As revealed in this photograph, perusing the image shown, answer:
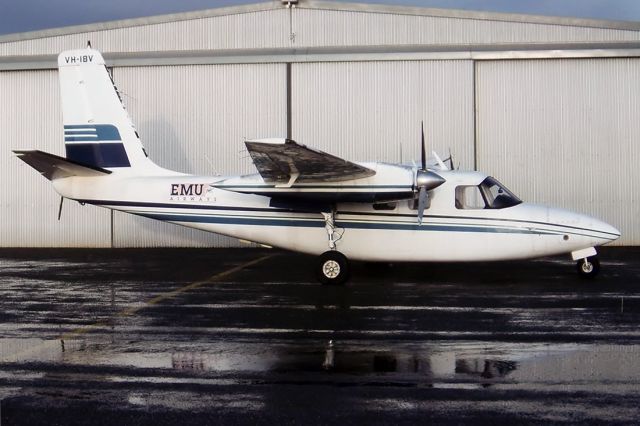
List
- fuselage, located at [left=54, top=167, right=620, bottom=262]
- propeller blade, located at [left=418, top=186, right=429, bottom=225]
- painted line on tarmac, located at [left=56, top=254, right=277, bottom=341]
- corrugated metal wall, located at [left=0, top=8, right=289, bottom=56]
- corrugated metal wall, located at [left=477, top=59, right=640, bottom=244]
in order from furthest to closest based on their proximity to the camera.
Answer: corrugated metal wall, located at [left=0, top=8, right=289, bottom=56]
corrugated metal wall, located at [left=477, top=59, right=640, bottom=244]
fuselage, located at [left=54, top=167, right=620, bottom=262]
propeller blade, located at [left=418, top=186, right=429, bottom=225]
painted line on tarmac, located at [left=56, top=254, right=277, bottom=341]

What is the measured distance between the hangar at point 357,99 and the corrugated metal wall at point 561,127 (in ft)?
0.15

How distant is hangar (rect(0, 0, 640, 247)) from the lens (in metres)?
22.7

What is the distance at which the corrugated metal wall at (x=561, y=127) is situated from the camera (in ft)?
74.0

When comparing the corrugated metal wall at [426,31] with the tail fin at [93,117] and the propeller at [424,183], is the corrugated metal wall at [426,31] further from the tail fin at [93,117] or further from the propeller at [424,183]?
the propeller at [424,183]

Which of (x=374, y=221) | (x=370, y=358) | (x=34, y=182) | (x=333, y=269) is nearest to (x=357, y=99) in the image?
(x=374, y=221)

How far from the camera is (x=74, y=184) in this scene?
15570 millimetres

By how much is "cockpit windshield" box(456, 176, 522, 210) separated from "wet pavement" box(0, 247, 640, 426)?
1.58 meters

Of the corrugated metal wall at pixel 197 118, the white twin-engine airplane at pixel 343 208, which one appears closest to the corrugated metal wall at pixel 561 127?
the corrugated metal wall at pixel 197 118

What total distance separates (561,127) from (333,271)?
12382mm

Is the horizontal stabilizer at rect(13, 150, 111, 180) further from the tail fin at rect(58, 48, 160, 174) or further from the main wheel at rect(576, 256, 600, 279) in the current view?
the main wheel at rect(576, 256, 600, 279)

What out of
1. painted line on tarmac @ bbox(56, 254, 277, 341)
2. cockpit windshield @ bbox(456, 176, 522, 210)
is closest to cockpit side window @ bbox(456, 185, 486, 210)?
cockpit windshield @ bbox(456, 176, 522, 210)

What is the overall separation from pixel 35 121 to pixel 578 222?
1837cm

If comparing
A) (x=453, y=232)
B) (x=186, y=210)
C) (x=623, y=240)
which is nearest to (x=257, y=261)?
(x=186, y=210)

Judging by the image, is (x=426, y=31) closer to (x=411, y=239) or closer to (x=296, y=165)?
(x=411, y=239)
